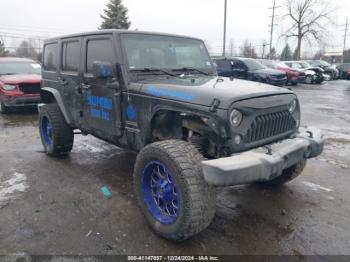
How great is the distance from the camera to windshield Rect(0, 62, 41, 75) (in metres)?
10.2

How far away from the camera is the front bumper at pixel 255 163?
2.58 meters

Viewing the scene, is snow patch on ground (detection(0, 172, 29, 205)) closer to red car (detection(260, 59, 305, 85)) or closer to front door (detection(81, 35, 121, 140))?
front door (detection(81, 35, 121, 140))

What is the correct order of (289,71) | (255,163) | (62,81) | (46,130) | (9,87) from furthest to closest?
1. (289,71)
2. (9,87)
3. (46,130)
4. (62,81)
5. (255,163)

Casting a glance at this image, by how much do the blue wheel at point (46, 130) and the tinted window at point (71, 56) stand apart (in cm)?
118

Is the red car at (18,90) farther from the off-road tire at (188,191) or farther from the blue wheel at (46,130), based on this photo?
the off-road tire at (188,191)

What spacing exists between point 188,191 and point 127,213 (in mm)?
1139

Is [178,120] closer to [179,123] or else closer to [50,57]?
[179,123]

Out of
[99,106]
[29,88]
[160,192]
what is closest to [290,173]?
[160,192]

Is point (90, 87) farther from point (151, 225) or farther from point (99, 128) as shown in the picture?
point (151, 225)

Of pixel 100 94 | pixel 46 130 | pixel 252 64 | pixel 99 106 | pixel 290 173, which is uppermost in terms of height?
pixel 252 64

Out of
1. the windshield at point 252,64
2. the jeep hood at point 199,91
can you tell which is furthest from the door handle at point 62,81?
the windshield at point 252,64

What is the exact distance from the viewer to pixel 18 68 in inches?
411

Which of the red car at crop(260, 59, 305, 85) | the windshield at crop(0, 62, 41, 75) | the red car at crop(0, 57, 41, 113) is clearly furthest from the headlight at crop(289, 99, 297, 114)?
the red car at crop(260, 59, 305, 85)

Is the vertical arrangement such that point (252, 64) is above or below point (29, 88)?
above
